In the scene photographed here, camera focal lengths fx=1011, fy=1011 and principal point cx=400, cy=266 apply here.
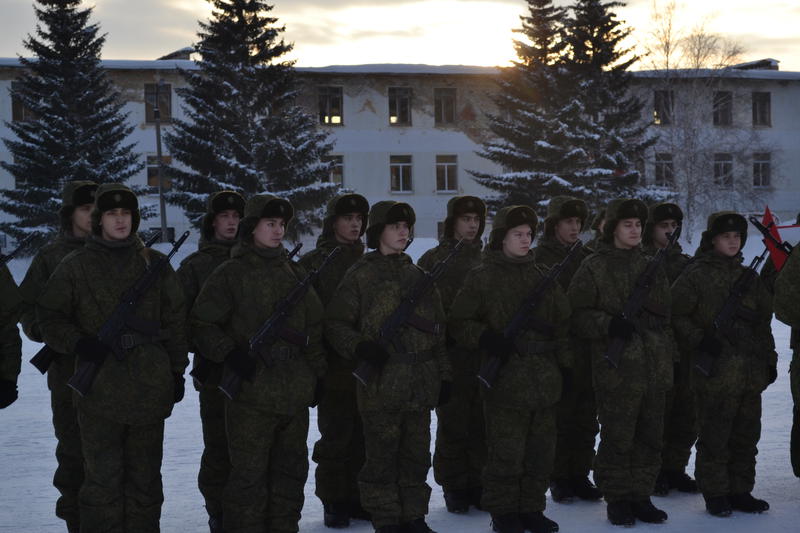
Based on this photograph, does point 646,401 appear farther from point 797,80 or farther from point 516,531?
point 797,80

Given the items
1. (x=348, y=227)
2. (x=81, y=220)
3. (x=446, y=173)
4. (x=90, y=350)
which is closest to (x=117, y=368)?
(x=90, y=350)

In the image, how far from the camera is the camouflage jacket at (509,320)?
6.34 meters

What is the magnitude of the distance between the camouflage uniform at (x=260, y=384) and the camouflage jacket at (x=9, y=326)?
106 centimetres

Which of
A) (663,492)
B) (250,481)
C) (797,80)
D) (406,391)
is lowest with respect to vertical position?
(663,492)

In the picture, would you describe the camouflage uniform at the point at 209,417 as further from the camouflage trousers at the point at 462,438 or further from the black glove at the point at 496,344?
the black glove at the point at 496,344

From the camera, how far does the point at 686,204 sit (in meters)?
38.2

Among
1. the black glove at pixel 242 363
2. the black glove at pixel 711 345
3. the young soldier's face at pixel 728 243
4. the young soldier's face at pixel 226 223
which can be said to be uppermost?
the young soldier's face at pixel 226 223

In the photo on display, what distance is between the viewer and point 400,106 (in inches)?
1630

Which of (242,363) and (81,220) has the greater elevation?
(81,220)

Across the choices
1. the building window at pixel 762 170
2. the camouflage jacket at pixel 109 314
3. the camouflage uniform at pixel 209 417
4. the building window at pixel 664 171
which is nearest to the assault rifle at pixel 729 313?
the camouflage uniform at pixel 209 417

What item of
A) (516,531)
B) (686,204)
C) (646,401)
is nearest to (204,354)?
(516,531)

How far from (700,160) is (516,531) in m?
35.4

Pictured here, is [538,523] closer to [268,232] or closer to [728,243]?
[728,243]

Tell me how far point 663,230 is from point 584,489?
2.04m
